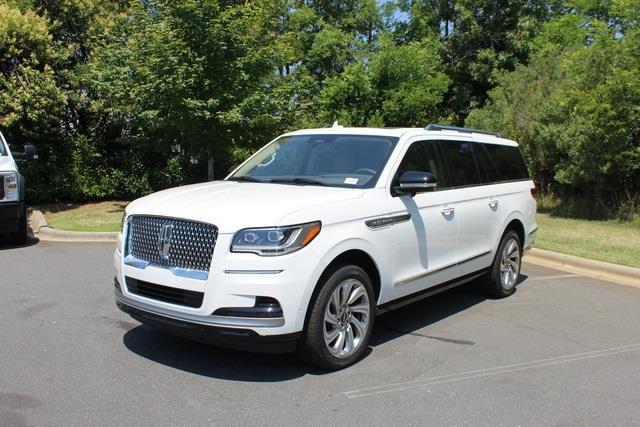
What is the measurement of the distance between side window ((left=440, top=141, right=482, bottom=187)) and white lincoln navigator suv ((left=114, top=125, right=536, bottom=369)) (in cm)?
2

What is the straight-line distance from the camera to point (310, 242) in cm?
432

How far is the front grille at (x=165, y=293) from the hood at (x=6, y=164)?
5.99m

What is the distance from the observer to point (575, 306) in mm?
6895

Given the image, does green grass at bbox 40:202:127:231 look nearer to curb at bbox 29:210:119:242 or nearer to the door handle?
curb at bbox 29:210:119:242

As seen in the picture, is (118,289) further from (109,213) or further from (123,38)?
(123,38)

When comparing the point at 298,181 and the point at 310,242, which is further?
the point at 298,181

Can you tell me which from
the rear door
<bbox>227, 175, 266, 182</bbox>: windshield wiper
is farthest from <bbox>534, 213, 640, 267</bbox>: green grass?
<bbox>227, 175, 266, 182</bbox>: windshield wiper

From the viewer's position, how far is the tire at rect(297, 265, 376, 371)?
4.43m

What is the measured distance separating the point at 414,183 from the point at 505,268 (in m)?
2.63

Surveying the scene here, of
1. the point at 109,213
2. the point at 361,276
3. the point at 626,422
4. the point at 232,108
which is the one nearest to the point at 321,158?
the point at 361,276

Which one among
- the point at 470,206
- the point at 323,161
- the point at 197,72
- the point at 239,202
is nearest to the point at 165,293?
the point at 239,202

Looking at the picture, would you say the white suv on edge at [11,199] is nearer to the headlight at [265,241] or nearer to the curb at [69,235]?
the curb at [69,235]

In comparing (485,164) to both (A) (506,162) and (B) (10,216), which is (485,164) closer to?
(A) (506,162)

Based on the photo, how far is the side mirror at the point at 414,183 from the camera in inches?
202
